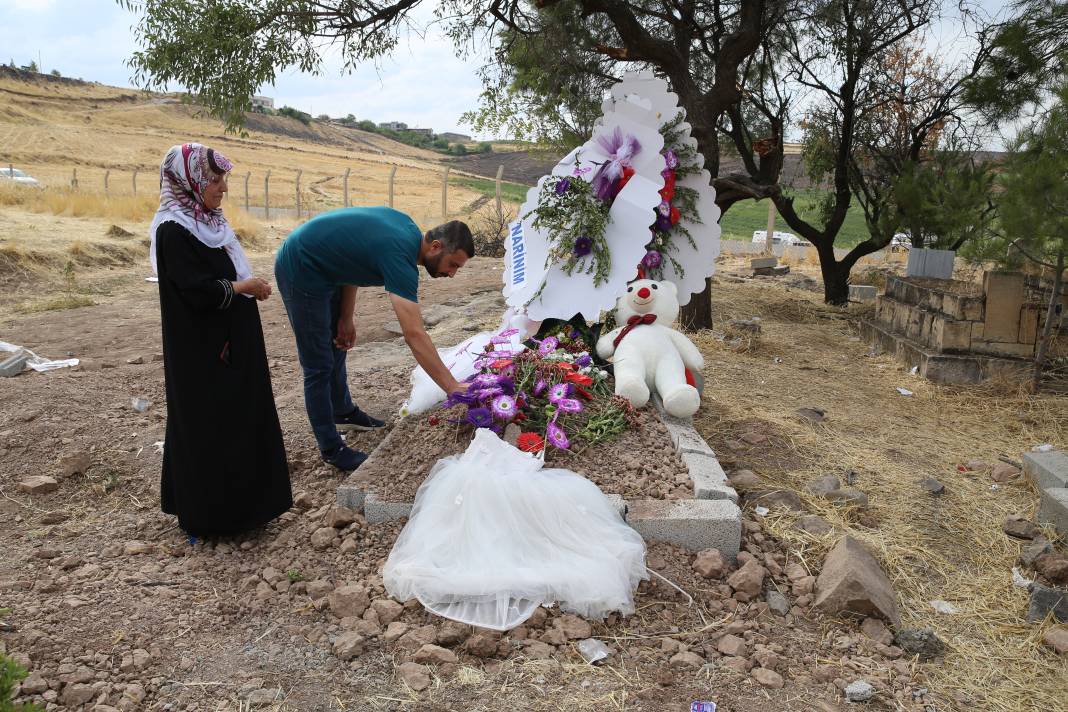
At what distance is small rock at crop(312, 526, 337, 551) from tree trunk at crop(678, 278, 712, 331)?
581cm

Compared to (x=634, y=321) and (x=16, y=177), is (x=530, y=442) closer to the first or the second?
(x=634, y=321)

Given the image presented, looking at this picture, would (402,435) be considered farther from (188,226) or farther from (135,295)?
(135,295)

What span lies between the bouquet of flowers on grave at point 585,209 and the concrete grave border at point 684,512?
1837 millimetres

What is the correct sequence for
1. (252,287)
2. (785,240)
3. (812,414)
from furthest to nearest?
(785,240) → (812,414) → (252,287)

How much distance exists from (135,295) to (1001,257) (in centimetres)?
1033

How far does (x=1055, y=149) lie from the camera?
229 inches

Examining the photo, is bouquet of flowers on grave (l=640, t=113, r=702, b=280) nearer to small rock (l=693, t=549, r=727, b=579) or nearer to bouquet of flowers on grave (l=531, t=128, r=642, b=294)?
bouquet of flowers on grave (l=531, t=128, r=642, b=294)

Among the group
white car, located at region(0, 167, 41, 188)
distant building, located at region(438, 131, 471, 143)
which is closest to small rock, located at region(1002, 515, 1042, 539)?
white car, located at region(0, 167, 41, 188)

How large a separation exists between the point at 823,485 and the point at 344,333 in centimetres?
288

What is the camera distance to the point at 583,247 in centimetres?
521

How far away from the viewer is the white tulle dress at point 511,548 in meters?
3.01

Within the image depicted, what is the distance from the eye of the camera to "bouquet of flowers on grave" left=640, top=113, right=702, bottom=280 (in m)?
5.68

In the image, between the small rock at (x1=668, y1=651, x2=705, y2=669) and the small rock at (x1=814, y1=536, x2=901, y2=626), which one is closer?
the small rock at (x1=668, y1=651, x2=705, y2=669)

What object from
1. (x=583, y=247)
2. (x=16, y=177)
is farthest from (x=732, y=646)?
(x=16, y=177)
